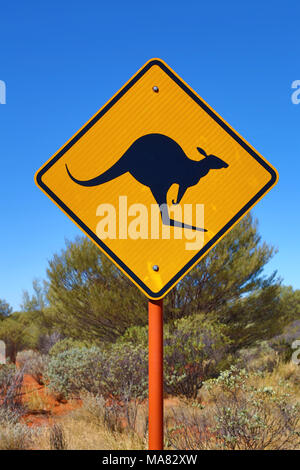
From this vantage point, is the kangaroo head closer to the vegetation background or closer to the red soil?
the vegetation background

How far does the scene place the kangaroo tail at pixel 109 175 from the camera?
9.03ft

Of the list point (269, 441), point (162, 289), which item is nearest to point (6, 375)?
point (269, 441)

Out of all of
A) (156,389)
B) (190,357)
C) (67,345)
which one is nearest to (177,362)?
(190,357)

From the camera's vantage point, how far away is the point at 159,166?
9.25ft

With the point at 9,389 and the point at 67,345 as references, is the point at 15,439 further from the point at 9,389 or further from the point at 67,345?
the point at 67,345

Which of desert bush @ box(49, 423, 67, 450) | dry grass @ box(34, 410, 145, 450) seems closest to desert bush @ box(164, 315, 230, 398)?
dry grass @ box(34, 410, 145, 450)

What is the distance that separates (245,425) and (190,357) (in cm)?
544

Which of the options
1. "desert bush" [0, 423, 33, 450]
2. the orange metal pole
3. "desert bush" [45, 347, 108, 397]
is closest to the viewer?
the orange metal pole

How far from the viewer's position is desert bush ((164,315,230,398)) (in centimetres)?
1073

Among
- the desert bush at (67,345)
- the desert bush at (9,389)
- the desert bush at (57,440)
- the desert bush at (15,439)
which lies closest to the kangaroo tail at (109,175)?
the desert bush at (57,440)

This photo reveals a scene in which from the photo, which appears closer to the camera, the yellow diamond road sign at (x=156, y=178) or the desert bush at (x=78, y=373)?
the yellow diamond road sign at (x=156, y=178)

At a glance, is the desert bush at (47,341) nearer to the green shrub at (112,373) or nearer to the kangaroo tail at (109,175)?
the green shrub at (112,373)

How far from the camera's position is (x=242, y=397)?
655cm
